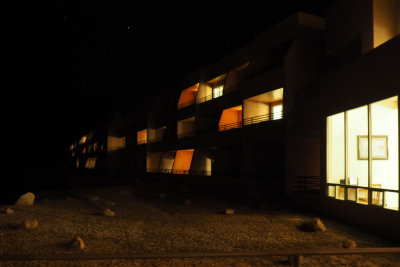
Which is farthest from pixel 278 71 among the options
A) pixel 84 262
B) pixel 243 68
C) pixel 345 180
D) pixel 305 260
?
pixel 84 262

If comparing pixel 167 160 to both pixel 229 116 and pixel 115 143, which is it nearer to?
pixel 229 116

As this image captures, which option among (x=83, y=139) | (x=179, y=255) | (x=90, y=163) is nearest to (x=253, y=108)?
(x=179, y=255)

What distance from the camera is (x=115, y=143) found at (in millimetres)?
54625

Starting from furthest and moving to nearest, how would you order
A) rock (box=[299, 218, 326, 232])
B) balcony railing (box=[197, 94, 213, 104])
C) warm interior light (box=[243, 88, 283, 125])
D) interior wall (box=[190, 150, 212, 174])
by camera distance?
1. balcony railing (box=[197, 94, 213, 104])
2. interior wall (box=[190, 150, 212, 174])
3. warm interior light (box=[243, 88, 283, 125])
4. rock (box=[299, 218, 326, 232])

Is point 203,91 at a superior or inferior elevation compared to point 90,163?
superior

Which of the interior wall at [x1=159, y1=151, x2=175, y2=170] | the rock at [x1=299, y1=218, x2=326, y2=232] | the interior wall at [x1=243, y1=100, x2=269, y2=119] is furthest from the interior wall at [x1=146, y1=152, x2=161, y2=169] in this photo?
the rock at [x1=299, y1=218, x2=326, y2=232]

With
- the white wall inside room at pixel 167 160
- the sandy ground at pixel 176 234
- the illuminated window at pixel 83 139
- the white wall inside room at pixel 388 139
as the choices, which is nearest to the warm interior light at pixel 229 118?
the white wall inside room at pixel 167 160

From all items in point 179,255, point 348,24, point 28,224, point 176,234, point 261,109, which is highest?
point 348,24

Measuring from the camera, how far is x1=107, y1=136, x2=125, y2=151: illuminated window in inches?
2110

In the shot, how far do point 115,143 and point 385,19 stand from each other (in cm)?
4745

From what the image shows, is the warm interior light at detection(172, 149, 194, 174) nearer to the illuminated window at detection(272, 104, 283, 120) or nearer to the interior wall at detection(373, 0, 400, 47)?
the illuminated window at detection(272, 104, 283, 120)

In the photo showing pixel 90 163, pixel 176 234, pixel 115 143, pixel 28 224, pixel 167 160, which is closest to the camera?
pixel 176 234

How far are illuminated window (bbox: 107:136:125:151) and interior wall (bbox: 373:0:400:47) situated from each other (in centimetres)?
4548

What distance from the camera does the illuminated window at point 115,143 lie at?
53.6 m
